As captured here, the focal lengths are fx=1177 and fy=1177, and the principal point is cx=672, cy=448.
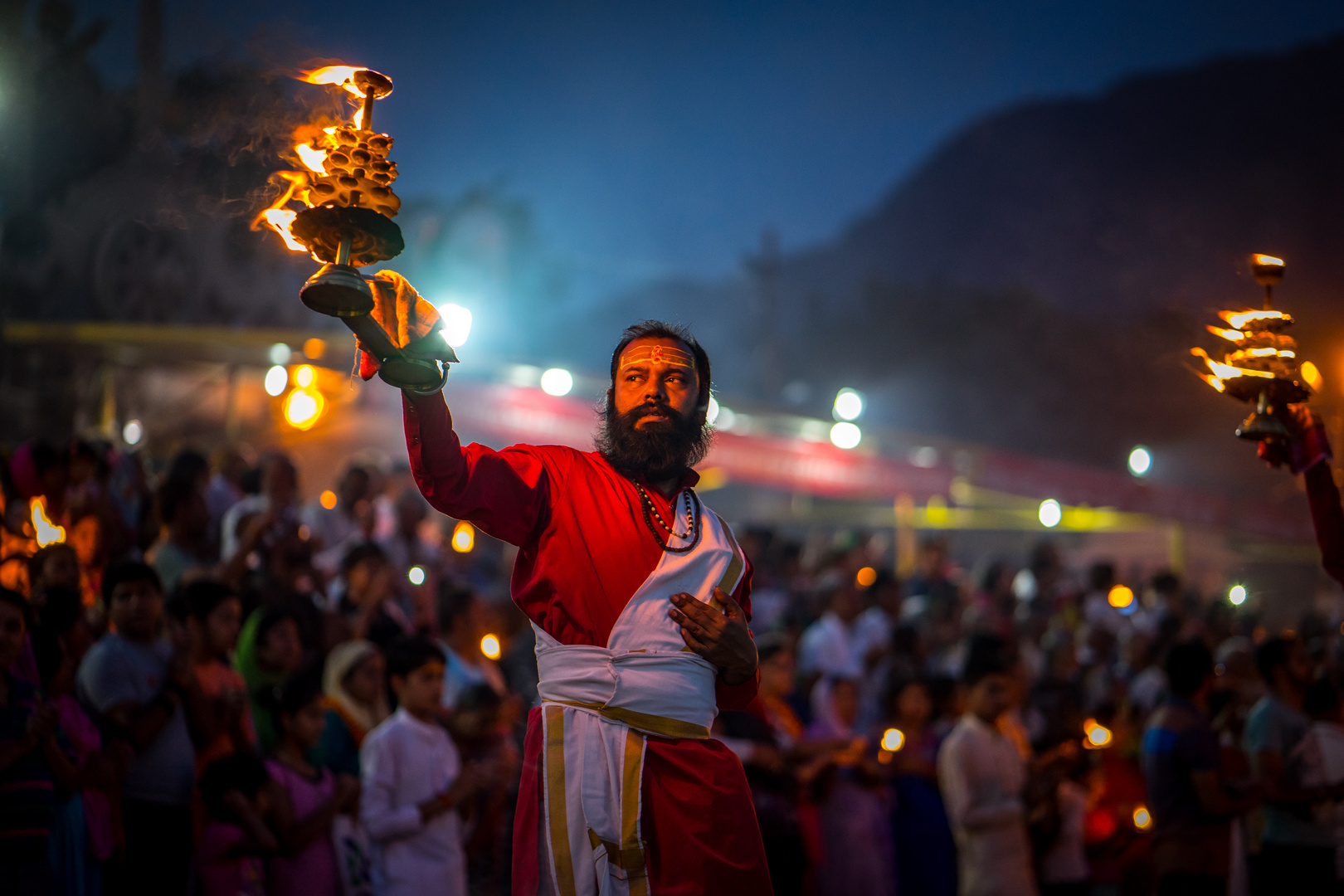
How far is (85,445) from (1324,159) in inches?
1530

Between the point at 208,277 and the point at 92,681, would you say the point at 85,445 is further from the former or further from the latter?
the point at 208,277

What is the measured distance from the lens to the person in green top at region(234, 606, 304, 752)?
6098 mm

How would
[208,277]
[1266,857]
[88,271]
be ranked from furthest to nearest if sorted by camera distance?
[208,277] < [88,271] < [1266,857]

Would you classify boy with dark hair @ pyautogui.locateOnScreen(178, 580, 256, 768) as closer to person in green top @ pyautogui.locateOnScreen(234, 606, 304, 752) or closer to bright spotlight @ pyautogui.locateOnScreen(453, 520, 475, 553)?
person in green top @ pyautogui.locateOnScreen(234, 606, 304, 752)

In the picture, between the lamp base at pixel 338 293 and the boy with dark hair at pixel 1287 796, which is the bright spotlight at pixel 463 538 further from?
the lamp base at pixel 338 293

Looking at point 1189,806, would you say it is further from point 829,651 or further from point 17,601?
point 17,601

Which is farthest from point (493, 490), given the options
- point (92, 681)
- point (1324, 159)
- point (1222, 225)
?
point (1222, 225)

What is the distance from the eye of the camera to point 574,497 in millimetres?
3627

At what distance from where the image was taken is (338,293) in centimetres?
288

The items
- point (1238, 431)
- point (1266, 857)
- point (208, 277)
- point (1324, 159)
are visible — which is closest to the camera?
point (1238, 431)

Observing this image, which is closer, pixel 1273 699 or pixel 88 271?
pixel 1273 699

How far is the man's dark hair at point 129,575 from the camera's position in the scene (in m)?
5.41

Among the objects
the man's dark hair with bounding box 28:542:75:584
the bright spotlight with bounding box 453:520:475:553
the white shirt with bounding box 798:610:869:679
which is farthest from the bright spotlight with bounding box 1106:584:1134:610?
the man's dark hair with bounding box 28:542:75:584

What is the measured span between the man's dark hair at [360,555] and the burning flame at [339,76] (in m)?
4.51
